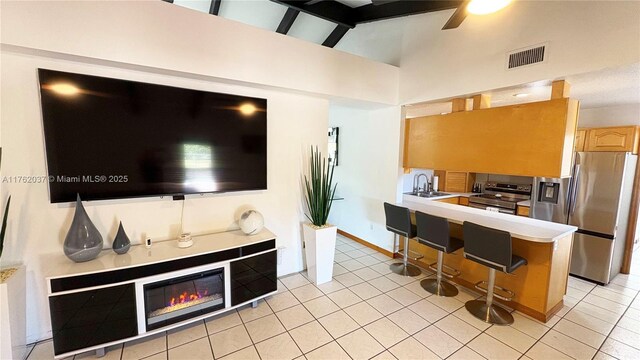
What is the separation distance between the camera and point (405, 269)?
11.2 feet

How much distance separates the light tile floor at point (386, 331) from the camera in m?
2.02

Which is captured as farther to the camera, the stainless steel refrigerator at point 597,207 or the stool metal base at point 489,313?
the stainless steel refrigerator at point 597,207

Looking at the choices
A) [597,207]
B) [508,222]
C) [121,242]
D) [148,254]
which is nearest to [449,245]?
[508,222]

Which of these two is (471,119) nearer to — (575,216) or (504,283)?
(504,283)

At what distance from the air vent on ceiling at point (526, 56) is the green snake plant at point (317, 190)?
2176 mm

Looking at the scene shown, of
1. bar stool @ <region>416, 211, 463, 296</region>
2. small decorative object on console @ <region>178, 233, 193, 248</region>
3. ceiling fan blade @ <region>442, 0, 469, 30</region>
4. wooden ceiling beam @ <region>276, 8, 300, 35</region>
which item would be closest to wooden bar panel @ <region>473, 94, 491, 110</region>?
ceiling fan blade @ <region>442, 0, 469, 30</region>

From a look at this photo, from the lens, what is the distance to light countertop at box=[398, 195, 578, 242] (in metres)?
2.35

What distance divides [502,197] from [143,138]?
5.53 metres

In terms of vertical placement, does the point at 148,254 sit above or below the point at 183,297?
above

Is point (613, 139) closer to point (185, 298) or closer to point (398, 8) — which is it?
point (398, 8)

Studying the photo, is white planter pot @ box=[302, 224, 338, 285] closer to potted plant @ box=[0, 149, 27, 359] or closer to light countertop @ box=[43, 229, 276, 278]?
light countertop @ box=[43, 229, 276, 278]

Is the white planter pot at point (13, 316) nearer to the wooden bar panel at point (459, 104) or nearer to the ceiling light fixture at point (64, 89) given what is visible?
the ceiling light fixture at point (64, 89)

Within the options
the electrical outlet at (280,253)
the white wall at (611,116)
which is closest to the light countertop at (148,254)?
the electrical outlet at (280,253)

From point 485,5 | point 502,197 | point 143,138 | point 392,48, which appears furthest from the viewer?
point 502,197
